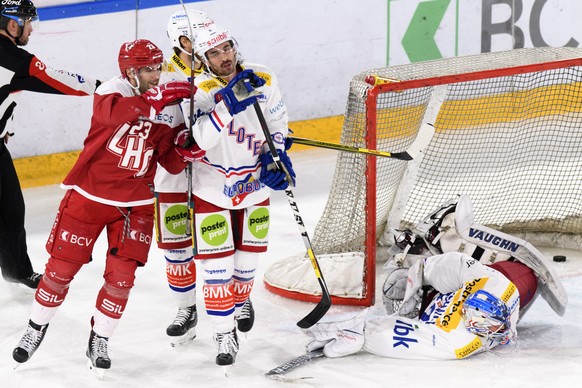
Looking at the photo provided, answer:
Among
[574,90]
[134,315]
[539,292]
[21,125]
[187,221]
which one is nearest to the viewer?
[187,221]

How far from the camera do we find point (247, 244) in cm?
411

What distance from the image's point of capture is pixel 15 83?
4676mm

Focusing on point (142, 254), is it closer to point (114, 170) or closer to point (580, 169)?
point (114, 170)

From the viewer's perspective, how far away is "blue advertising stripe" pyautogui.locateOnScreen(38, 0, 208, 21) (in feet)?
20.5

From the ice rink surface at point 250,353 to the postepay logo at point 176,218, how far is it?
472mm

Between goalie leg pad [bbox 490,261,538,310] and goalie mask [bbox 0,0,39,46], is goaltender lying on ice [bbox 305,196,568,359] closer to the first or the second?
goalie leg pad [bbox 490,261,538,310]

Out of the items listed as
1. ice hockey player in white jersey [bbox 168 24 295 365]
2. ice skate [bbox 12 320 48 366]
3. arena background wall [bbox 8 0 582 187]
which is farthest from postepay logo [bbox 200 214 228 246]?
arena background wall [bbox 8 0 582 187]

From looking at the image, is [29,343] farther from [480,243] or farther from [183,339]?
[480,243]

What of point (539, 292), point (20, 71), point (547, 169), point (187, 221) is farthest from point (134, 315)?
point (547, 169)

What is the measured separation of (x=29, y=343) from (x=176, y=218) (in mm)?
684

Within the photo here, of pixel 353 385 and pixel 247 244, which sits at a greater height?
pixel 247 244

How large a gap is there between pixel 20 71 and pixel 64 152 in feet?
6.23

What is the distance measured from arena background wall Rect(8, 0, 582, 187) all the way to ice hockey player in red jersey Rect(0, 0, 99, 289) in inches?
55.7

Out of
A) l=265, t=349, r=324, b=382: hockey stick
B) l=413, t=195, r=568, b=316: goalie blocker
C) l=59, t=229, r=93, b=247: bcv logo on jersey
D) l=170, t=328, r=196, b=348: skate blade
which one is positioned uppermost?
Answer: l=59, t=229, r=93, b=247: bcv logo on jersey
